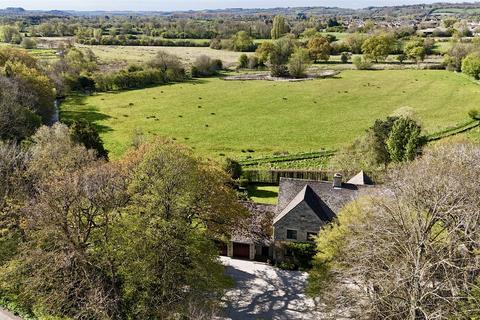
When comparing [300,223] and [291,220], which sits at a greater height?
[291,220]

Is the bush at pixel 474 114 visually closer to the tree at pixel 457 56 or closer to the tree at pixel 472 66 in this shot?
the tree at pixel 472 66

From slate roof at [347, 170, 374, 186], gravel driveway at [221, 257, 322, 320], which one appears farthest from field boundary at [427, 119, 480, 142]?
gravel driveway at [221, 257, 322, 320]

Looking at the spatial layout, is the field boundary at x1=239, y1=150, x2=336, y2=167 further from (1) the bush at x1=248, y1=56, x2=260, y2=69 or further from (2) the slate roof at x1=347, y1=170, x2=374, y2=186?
(1) the bush at x1=248, y1=56, x2=260, y2=69

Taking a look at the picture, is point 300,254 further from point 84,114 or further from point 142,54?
point 142,54

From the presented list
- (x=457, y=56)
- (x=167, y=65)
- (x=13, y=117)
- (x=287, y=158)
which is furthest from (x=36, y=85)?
(x=457, y=56)

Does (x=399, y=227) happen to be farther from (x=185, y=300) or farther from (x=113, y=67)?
(x=113, y=67)

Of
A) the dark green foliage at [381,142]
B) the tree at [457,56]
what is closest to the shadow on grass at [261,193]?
the dark green foliage at [381,142]
